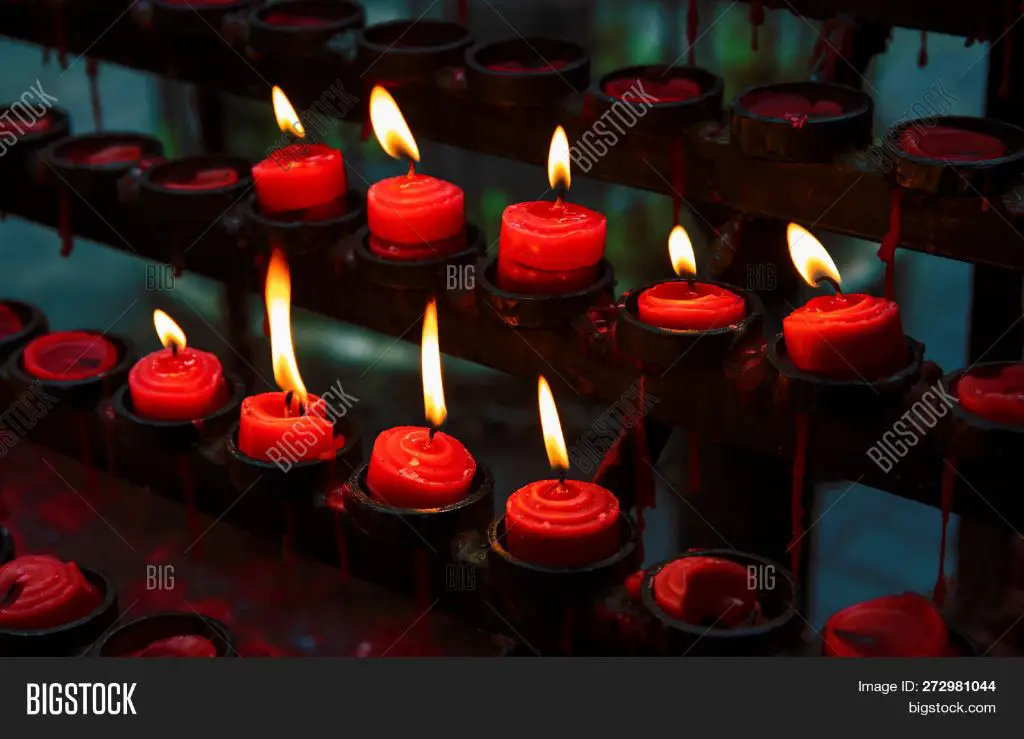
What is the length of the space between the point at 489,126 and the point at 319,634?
84 centimetres

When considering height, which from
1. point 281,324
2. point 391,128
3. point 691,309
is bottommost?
point 281,324

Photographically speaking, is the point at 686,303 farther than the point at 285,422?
No

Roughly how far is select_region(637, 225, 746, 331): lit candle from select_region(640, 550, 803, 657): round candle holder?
1.11 feet

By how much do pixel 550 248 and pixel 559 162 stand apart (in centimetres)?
13

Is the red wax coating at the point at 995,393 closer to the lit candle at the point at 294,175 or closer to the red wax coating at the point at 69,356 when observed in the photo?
the lit candle at the point at 294,175

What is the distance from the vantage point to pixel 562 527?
6.27 ft

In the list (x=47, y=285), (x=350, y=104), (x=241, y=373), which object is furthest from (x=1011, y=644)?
(x=47, y=285)

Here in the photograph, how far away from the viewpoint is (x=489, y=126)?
2.48m

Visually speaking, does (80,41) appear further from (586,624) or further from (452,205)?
(586,624)

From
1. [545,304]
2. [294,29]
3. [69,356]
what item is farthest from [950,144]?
[69,356]

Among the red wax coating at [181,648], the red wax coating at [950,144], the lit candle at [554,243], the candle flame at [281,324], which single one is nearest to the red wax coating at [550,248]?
the lit candle at [554,243]

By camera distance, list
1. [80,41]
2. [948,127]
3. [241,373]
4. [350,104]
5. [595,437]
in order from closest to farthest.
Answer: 1. [948,127]
2. [595,437]
3. [350,104]
4. [80,41]
5. [241,373]

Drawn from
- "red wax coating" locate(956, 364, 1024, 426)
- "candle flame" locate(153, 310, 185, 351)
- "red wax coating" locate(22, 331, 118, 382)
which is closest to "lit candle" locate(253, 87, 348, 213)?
"candle flame" locate(153, 310, 185, 351)

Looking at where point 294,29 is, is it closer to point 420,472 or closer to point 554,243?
point 554,243
